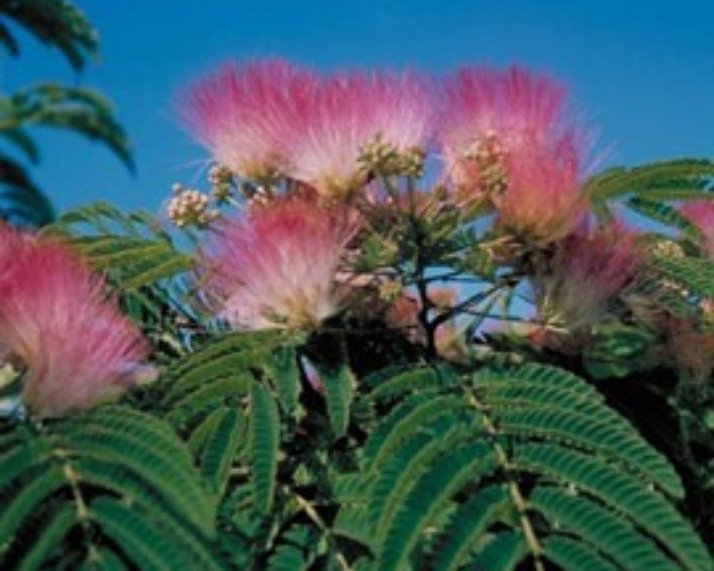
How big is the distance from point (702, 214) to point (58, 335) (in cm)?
79

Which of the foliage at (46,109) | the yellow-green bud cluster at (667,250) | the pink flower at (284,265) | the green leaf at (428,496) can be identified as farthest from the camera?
the foliage at (46,109)

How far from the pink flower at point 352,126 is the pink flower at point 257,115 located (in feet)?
0.05

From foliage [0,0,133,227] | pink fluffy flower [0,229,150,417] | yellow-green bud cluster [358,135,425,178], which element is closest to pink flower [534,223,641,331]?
yellow-green bud cluster [358,135,425,178]

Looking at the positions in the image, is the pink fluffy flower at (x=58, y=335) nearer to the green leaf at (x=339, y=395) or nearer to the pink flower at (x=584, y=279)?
the green leaf at (x=339, y=395)

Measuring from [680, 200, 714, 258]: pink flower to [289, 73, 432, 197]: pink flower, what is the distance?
0.37 meters

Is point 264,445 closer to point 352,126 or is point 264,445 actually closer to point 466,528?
point 466,528

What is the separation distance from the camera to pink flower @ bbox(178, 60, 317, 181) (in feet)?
4.77

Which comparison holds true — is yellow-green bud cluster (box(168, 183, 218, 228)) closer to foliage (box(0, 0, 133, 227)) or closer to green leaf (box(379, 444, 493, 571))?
green leaf (box(379, 444, 493, 571))

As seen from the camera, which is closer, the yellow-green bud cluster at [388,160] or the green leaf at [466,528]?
the green leaf at [466,528]

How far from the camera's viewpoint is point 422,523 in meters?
1.13

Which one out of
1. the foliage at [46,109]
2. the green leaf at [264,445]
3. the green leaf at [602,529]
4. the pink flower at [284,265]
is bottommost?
the green leaf at [602,529]

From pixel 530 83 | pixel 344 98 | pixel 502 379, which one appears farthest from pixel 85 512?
pixel 530 83

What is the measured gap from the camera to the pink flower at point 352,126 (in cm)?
140

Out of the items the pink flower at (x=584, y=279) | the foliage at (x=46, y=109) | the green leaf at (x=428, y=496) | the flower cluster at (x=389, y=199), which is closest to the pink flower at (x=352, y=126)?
the flower cluster at (x=389, y=199)
